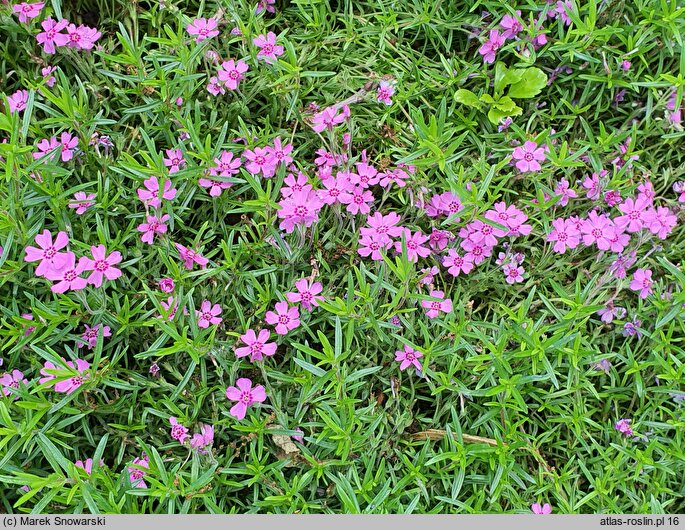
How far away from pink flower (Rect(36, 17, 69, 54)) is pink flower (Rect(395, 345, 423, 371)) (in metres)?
1.69

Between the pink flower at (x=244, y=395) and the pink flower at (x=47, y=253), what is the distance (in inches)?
26.6

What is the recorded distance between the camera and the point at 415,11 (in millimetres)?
2471

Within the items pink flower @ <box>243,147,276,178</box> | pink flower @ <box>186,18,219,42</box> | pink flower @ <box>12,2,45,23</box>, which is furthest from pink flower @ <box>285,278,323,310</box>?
pink flower @ <box>12,2,45,23</box>

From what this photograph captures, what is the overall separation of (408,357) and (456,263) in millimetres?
408

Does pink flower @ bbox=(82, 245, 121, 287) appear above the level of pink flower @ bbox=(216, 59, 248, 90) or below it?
below

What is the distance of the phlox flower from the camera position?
2.02 metres

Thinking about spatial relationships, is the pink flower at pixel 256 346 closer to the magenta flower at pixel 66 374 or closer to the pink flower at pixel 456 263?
the magenta flower at pixel 66 374

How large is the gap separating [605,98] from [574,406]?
1310 mm

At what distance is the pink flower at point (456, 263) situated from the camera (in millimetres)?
2154

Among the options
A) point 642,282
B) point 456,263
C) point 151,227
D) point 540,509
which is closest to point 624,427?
point 540,509

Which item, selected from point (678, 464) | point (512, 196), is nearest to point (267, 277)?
point (512, 196)

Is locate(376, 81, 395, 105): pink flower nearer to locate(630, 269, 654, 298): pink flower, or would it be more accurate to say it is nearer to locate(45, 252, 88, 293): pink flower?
locate(630, 269, 654, 298): pink flower

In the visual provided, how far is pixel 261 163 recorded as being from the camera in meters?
2.16

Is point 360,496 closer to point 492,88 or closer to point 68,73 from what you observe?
point 492,88
